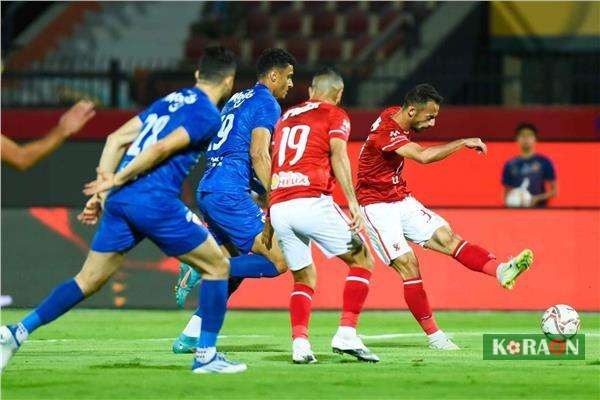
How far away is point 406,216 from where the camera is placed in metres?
12.2

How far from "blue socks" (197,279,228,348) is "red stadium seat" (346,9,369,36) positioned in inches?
667

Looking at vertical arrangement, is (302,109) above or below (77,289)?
above

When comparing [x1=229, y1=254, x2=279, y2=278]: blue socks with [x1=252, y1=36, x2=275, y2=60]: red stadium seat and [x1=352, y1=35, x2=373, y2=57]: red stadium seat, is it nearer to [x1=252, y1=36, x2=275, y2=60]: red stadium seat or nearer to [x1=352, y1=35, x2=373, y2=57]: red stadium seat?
[x1=252, y1=36, x2=275, y2=60]: red stadium seat

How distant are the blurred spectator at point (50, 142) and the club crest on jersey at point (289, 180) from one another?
6.60 feet

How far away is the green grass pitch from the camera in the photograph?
346 inches

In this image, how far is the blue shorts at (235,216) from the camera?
37.0ft

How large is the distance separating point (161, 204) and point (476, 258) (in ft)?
11.9

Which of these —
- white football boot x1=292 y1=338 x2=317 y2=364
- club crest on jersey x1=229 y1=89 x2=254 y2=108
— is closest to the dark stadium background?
club crest on jersey x1=229 y1=89 x2=254 y2=108

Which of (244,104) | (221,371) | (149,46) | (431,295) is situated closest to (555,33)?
(149,46)

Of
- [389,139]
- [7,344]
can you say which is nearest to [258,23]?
[389,139]

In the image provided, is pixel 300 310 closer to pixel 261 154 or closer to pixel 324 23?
pixel 261 154

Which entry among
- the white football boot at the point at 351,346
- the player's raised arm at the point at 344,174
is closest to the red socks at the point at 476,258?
the white football boot at the point at 351,346

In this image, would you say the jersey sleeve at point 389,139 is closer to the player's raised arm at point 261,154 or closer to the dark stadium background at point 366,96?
the player's raised arm at point 261,154

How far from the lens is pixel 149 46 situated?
89.9 feet
